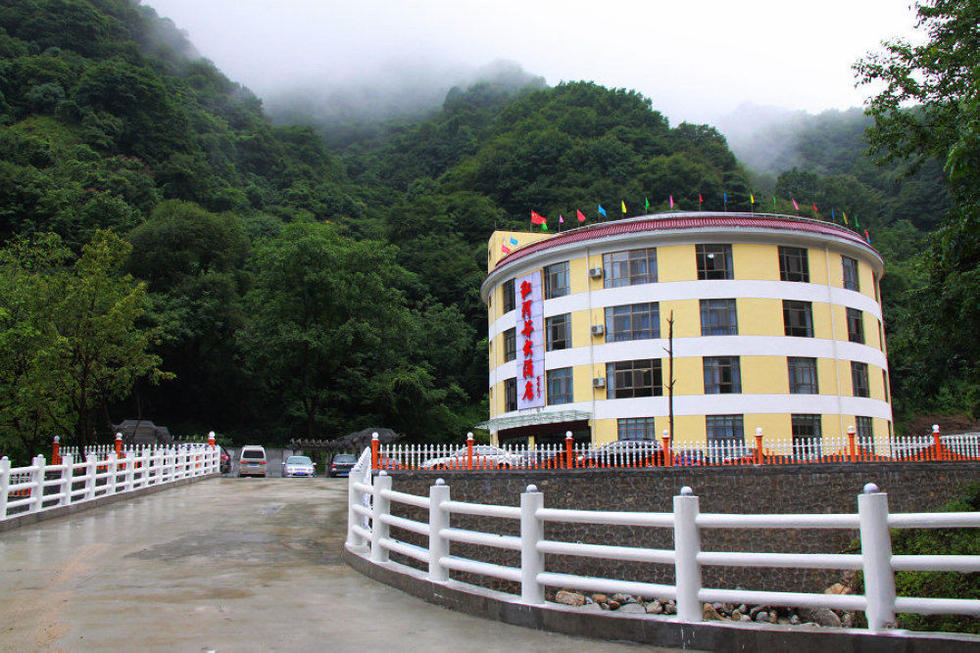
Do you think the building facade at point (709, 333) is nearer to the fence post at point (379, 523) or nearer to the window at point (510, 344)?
the window at point (510, 344)

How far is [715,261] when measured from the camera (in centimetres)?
3553

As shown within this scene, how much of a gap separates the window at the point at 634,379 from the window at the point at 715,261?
15.1ft

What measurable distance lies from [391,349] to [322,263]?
705 cm

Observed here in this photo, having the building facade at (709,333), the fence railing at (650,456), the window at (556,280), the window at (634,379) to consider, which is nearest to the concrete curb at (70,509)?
the fence railing at (650,456)

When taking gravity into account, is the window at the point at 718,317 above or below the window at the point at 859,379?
above

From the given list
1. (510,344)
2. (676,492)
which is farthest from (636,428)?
(676,492)

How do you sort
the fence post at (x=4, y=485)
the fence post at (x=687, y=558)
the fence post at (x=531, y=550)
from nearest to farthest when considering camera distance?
the fence post at (x=687, y=558)
the fence post at (x=531, y=550)
the fence post at (x=4, y=485)

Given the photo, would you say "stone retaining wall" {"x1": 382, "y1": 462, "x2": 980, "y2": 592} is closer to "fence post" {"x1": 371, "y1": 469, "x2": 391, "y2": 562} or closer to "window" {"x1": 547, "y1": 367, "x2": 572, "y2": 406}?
"fence post" {"x1": 371, "y1": 469, "x2": 391, "y2": 562}

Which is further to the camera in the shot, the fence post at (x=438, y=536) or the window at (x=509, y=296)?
the window at (x=509, y=296)

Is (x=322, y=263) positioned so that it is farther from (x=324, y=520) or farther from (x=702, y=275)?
(x=324, y=520)

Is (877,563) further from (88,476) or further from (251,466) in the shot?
(251,466)

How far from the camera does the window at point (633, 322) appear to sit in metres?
35.3

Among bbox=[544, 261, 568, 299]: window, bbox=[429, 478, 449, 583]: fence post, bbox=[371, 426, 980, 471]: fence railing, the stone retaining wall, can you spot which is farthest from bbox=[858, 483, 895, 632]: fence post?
bbox=[544, 261, 568, 299]: window

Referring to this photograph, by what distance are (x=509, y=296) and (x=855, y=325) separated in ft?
54.3
